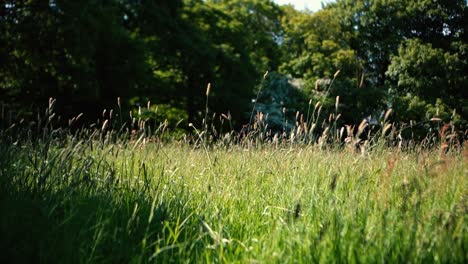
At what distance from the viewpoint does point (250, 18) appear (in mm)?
33375

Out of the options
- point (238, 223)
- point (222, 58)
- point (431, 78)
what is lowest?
point (238, 223)

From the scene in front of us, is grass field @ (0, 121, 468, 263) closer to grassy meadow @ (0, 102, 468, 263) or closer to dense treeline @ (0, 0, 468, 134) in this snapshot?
grassy meadow @ (0, 102, 468, 263)

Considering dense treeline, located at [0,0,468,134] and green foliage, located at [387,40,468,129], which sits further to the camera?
green foliage, located at [387,40,468,129]

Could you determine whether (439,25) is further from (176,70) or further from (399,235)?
(399,235)

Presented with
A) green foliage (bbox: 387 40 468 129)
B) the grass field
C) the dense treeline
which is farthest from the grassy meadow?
green foliage (bbox: 387 40 468 129)

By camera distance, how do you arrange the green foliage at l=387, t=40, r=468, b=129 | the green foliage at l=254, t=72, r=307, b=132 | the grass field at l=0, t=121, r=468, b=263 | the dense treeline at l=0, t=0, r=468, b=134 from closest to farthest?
the grass field at l=0, t=121, r=468, b=263 < the dense treeline at l=0, t=0, r=468, b=134 < the green foliage at l=387, t=40, r=468, b=129 < the green foliage at l=254, t=72, r=307, b=132

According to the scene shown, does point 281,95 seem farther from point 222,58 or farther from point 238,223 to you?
point 238,223

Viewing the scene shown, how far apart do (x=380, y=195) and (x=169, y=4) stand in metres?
21.1

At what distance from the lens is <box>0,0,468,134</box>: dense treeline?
1584 centimetres

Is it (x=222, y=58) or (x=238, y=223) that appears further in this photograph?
(x=222, y=58)

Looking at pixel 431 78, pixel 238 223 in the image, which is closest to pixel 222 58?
pixel 431 78

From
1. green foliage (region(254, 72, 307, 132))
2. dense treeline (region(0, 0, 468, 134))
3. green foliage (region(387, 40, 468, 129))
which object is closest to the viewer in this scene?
dense treeline (region(0, 0, 468, 134))

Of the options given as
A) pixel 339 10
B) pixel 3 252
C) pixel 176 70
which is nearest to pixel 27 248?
pixel 3 252

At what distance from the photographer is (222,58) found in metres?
22.9
